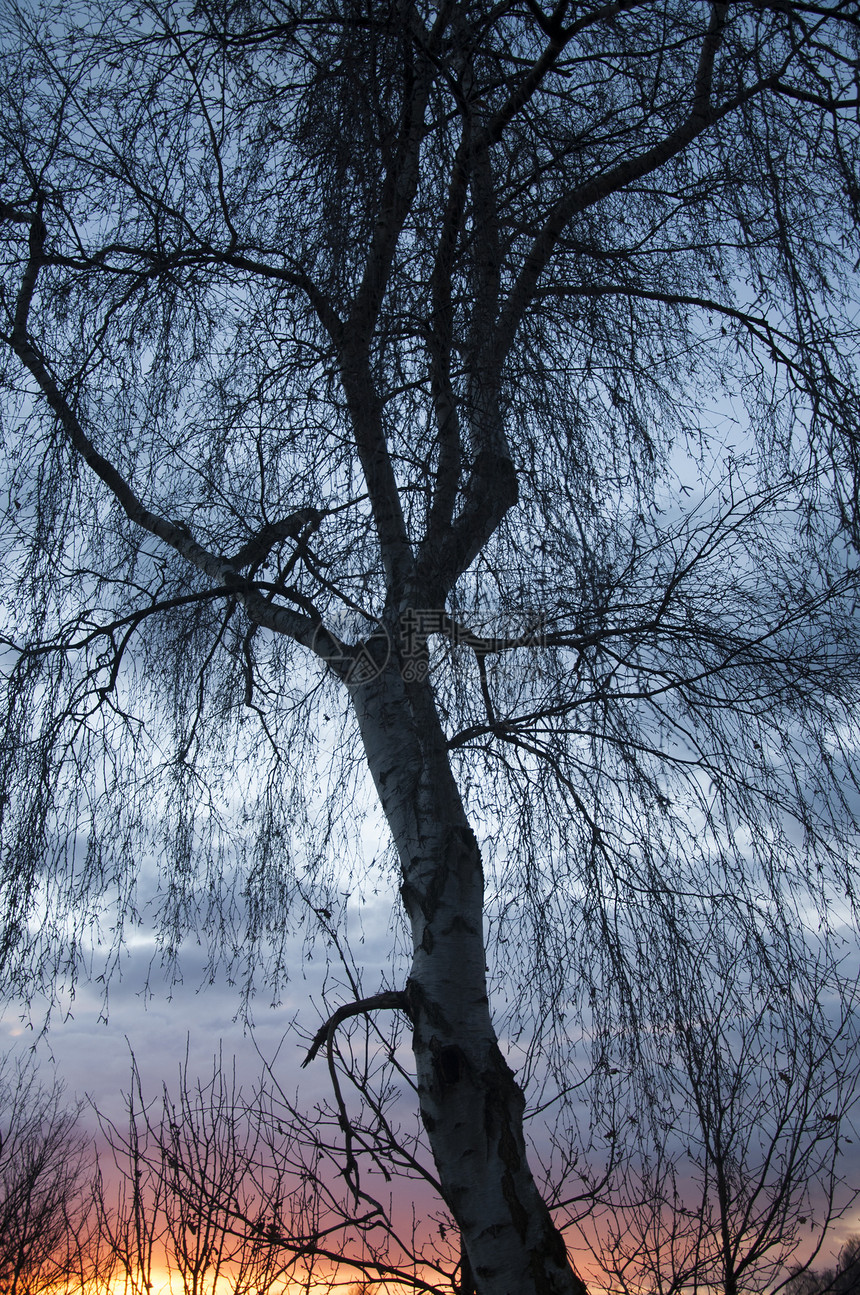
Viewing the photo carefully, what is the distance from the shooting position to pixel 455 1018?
2098mm

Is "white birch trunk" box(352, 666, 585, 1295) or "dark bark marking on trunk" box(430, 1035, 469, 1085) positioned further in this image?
"dark bark marking on trunk" box(430, 1035, 469, 1085)

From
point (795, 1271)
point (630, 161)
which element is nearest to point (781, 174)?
point (630, 161)

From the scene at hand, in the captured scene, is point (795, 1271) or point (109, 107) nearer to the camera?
point (795, 1271)

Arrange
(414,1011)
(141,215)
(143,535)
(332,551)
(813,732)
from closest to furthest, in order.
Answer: (414,1011), (813,732), (332,551), (141,215), (143,535)

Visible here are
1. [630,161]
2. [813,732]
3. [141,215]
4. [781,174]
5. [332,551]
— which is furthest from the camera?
[141,215]

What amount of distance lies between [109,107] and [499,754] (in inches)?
106

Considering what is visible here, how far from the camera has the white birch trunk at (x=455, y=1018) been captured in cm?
188

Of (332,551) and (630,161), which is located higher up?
(630,161)

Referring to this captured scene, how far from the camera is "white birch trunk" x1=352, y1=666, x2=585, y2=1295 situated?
1.88 meters

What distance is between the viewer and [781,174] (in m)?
2.48

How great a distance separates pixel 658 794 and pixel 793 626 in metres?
0.63

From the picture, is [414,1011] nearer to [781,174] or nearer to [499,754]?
[499,754]

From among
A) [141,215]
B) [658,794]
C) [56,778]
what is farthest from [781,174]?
[56,778]

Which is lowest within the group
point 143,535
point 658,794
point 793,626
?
point 658,794
